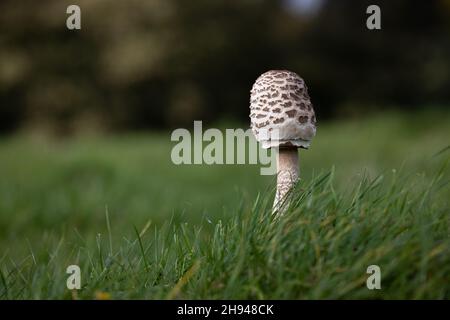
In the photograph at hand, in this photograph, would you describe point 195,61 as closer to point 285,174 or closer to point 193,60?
point 193,60

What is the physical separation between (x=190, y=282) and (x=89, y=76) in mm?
19342

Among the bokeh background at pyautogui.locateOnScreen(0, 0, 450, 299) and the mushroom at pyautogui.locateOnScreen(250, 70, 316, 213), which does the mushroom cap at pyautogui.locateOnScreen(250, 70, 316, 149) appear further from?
the bokeh background at pyautogui.locateOnScreen(0, 0, 450, 299)

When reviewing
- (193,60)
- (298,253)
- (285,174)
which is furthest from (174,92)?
(298,253)

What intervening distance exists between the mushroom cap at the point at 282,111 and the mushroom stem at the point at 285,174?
0.10m

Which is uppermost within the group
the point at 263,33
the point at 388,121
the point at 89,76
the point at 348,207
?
the point at 263,33

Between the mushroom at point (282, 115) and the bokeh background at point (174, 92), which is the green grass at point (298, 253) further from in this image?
the bokeh background at point (174, 92)

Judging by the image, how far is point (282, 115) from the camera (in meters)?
2.51

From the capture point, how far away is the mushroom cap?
251cm

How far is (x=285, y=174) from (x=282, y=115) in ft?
0.88

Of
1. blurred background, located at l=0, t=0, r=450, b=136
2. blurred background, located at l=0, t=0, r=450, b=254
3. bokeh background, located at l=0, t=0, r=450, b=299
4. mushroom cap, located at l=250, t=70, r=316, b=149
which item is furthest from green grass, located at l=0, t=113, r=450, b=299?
blurred background, located at l=0, t=0, r=450, b=136

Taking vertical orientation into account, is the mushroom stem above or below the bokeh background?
below
